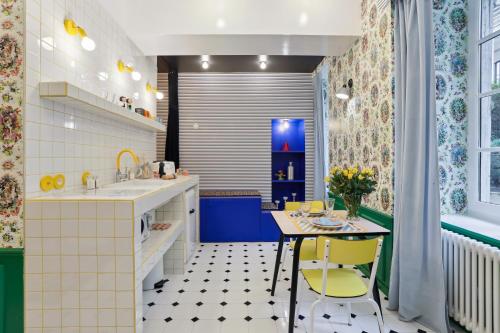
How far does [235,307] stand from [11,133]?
2.07 metres

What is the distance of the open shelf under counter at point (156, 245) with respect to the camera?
2.00 metres

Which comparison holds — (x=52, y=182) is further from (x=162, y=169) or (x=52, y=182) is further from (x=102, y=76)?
(x=162, y=169)

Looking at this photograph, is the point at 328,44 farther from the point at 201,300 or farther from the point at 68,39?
the point at 201,300

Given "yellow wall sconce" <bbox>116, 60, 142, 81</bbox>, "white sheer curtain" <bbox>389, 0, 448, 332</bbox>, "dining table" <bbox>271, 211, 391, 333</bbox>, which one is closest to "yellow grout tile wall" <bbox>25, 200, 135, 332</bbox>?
"dining table" <bbox>271, 211, 391, 333</bbox>

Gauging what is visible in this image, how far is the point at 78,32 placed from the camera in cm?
214

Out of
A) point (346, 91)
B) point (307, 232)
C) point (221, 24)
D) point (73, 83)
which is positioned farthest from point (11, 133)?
point (346, 91)

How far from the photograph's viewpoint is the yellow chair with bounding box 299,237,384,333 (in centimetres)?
161

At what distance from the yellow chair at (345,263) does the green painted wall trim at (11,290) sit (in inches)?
71.4

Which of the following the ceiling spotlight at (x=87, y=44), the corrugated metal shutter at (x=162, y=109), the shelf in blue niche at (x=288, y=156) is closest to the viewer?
the ceiling spotlight at (x=87, y=44)

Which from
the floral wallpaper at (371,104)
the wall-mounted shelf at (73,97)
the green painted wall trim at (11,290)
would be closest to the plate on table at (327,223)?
the floral wallpaper at (371,104)

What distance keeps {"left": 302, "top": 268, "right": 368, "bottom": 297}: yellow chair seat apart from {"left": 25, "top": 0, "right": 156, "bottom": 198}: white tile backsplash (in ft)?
6.24

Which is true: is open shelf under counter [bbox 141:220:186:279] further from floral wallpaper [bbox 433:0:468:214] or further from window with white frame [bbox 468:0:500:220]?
window with white frame [bbox 468:0:500:220]

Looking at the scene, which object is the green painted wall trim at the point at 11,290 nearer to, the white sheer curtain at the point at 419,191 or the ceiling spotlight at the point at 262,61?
the white sheer curtain at the point at 419,191

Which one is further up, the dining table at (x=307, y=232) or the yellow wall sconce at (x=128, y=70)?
the yellow wall sconce at (x=128, y=70)
